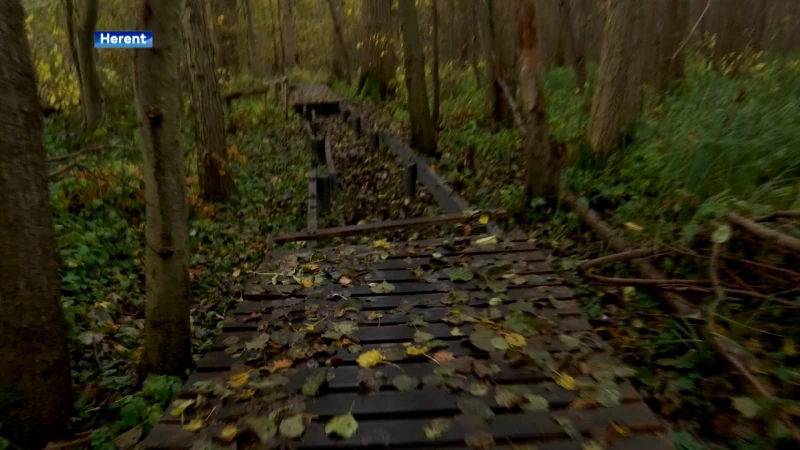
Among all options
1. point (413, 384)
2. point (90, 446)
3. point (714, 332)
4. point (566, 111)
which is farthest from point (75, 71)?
point (714, 332)

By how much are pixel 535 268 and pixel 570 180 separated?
9.04ft

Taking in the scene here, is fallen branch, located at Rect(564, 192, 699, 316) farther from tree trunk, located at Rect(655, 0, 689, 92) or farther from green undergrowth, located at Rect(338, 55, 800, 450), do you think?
tree trunk, located at Rect(655, 0, 689, 92)

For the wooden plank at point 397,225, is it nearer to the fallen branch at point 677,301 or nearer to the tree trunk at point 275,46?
the fallen branch at point 677,301

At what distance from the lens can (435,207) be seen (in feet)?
26.8

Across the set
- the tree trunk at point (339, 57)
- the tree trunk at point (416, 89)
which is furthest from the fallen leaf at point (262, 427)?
the tree trunk at point (339, 57)

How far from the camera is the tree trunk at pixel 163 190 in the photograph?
11.4 ft

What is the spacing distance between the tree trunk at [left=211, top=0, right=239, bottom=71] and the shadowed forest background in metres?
10.7

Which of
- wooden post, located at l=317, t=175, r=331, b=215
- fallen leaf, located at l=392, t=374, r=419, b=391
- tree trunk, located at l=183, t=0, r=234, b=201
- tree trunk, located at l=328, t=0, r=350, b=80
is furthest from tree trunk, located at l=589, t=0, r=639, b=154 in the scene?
tree trunk, located at l=328, t=0, r=350, b=80

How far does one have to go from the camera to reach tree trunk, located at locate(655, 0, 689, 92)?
A: 10508 millimetres

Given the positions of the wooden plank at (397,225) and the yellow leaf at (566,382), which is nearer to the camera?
the yellow leaf at (566,382)

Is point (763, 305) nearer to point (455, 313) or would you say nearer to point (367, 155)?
point (455, 313)

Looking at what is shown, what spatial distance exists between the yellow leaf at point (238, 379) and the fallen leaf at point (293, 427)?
501 millimetres

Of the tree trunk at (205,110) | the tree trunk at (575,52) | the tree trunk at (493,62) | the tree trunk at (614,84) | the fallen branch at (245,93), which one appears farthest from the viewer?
the fallen branch at (245,93)

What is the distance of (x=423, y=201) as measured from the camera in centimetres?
866
